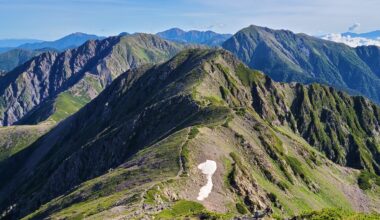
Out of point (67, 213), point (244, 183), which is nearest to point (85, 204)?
point (67, 213)

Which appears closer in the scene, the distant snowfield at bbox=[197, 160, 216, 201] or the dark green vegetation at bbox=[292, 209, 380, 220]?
the dark green vegetation at bbox=[292, 209, 380, 220]

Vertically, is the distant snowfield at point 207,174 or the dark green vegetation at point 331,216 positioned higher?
the dark green vegetation at point 331,216

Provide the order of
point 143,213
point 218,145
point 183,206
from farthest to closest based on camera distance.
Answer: point 218,145, point 183,206, point 143,213

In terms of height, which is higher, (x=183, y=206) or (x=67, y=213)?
(x=183, y=206)

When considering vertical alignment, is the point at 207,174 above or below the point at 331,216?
below

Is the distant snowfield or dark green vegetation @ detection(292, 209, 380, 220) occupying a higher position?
dark green vegetation @ detection(292, 209, 380, 220)

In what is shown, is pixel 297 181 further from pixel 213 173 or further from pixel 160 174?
pixel 160 174

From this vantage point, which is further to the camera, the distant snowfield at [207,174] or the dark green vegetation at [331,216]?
the distant snowfield at [207,174]

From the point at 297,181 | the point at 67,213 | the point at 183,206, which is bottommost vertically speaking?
the point at 297,181
